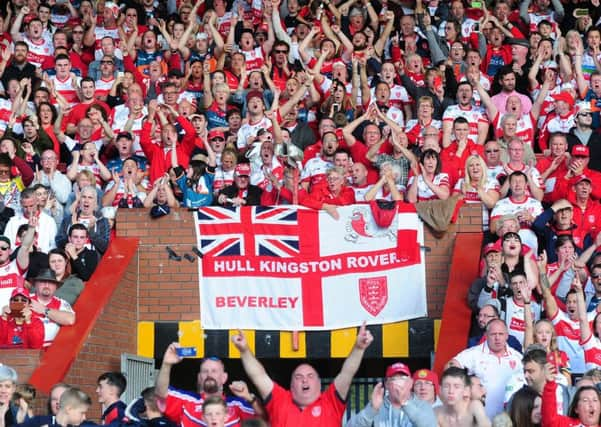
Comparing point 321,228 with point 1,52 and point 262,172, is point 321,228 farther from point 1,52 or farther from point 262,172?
point 1,52

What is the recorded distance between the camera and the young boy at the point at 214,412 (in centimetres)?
1049

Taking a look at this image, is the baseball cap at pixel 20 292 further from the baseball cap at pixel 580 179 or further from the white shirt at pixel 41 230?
the baseball cap at pixel 580 179

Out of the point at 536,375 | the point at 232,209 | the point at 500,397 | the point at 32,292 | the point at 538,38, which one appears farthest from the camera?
the point at 538,38

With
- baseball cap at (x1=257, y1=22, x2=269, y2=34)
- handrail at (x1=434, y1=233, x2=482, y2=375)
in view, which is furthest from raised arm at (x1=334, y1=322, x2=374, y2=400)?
baseball cap at (x1=257, y1=22, x2=269, y2=34)

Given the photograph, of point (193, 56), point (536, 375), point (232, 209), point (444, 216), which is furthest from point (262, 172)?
point (536, 375)

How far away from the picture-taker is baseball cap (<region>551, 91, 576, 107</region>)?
17.9m

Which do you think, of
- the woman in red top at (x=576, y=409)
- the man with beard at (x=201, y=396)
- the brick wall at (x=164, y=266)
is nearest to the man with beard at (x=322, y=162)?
the brick wall at (x=164, y=266)

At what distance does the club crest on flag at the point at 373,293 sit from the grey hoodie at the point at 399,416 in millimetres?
4560

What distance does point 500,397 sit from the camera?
1257cm

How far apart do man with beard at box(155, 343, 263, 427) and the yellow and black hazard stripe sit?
150 inches

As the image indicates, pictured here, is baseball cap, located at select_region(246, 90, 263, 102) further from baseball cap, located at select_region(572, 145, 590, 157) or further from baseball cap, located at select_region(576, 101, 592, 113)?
baseball cap, located at select_region(572, 145, 590, 157)

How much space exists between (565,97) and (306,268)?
180 inches

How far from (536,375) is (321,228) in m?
4.29

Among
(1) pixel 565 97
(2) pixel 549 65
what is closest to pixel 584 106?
(1) pixel 565 97
